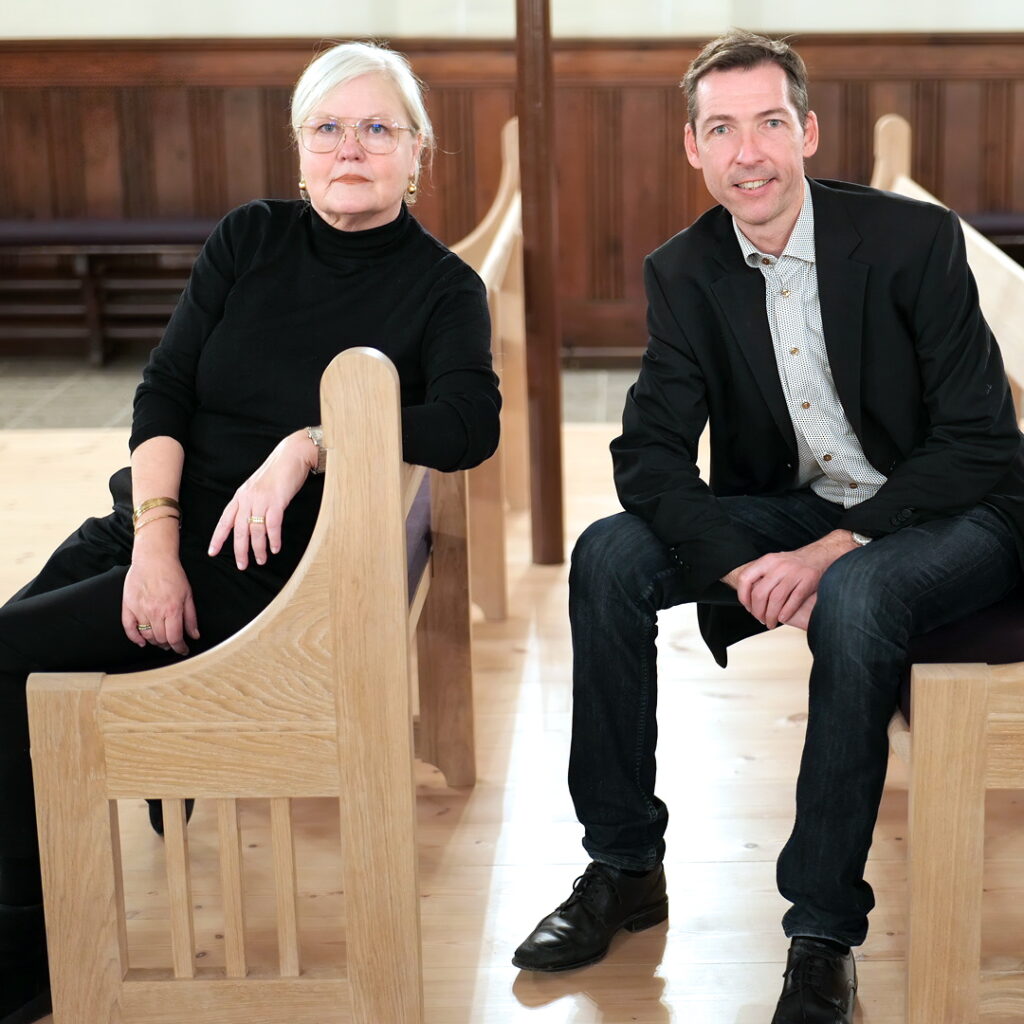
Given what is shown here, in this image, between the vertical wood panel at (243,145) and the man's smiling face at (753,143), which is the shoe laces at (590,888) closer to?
the man's smiling face at (753,143)

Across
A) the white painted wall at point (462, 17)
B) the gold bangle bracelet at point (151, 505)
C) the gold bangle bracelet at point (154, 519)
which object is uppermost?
the white painted wall at point (462, 17)

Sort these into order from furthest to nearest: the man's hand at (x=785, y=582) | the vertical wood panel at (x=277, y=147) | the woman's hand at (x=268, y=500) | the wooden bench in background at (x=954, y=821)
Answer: the vertical wood panel at (x=277, y=147) < the man's hand at (x=785, y=582) < the woman's hand at (x=268, y=500) < the wooden bench in background at (x=954, y=821)

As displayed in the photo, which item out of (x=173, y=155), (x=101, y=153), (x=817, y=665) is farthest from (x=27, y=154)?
(x=817, y=665)

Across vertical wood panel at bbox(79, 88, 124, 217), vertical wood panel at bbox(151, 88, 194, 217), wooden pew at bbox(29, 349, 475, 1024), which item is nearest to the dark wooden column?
wooden pew at bbox(29, 349, 475, 1024)

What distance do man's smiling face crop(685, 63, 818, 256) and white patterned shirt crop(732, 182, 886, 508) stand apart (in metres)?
0.04

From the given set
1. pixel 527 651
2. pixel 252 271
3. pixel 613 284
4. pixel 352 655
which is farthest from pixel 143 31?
pixel 352 655

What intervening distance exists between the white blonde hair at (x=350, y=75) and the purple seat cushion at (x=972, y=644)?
97cm

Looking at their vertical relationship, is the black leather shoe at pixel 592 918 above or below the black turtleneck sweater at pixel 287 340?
below

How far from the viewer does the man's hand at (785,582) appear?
5.96ft

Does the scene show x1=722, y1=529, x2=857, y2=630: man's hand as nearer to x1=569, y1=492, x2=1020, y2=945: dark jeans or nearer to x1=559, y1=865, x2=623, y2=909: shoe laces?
x1=569, y1=492, x2=1020, y2=945: dark jeans

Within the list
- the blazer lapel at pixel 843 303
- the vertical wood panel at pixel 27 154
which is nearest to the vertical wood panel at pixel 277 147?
the vertical wood panel at pixel 27 154

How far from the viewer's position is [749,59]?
1900 millimetres

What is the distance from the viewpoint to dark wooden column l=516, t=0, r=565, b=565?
3.31 meters

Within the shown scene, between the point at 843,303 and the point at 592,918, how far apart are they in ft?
2.85
